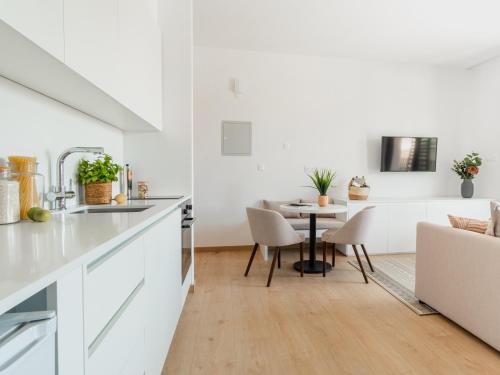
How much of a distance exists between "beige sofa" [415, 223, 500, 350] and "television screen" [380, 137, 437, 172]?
2.20 meters

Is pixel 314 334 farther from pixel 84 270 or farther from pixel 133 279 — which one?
pixel 84 270

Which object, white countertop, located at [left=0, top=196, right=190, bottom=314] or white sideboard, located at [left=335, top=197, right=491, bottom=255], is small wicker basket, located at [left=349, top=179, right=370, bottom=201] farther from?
white countertop, located at [left=0, top=196, right=190, bottom=314]

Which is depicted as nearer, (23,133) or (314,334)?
(23,133)

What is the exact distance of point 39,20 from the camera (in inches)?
33.3

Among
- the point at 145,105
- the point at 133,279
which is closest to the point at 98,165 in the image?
the point at 145,105

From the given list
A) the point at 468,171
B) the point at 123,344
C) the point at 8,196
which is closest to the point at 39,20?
the point at 8,196

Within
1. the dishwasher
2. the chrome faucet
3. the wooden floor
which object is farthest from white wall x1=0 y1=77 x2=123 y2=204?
the wooden floor

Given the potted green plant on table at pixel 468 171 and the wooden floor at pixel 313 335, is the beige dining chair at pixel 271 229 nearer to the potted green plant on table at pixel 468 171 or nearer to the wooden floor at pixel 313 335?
the wooden floor at pixel 313 335

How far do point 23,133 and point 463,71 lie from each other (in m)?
5.53

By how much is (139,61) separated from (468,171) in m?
4.41

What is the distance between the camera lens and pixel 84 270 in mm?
680

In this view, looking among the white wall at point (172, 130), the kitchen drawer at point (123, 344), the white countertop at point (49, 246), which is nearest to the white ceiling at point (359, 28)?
the white wall at point (172, 130)

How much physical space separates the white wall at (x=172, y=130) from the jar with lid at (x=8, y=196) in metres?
1.43

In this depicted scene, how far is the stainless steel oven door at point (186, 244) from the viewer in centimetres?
216
